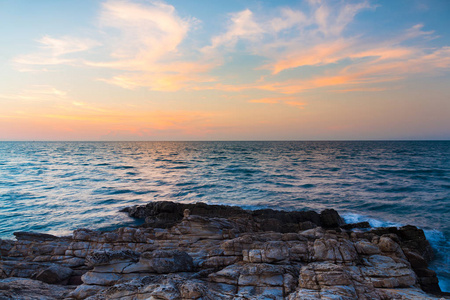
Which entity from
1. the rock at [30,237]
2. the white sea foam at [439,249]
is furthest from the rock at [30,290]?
the white sea foam at [439,249]

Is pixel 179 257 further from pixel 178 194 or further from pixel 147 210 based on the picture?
pixel 178 194

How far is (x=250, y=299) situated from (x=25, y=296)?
6.55m

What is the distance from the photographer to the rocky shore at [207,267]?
23.0ft

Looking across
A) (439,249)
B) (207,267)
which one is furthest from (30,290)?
(439,249)

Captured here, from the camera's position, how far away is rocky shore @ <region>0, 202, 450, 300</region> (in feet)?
23.0

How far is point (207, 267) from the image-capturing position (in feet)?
29.1

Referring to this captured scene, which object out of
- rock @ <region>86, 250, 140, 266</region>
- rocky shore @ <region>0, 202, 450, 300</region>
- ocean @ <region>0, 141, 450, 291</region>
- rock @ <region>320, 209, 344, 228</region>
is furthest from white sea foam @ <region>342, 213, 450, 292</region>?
rock @ <region>86, 250, 140, 266</region>

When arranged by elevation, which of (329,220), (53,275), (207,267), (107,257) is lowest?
(329,220)

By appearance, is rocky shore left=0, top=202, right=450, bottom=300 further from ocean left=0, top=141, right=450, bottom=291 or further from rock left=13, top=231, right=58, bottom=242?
ocean left=0, top=141, right=450, bottom=291

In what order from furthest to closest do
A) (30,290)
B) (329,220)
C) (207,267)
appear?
(329,220), (207,267), (30,290)

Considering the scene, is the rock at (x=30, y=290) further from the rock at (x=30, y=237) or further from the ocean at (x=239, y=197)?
the ocean at (x=239, y=197)

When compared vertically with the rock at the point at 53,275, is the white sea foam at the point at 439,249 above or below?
below

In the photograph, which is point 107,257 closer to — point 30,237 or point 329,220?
point 30,237

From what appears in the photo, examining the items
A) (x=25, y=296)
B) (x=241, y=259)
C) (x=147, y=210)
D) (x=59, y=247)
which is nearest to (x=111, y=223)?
(x=147, y=210)
